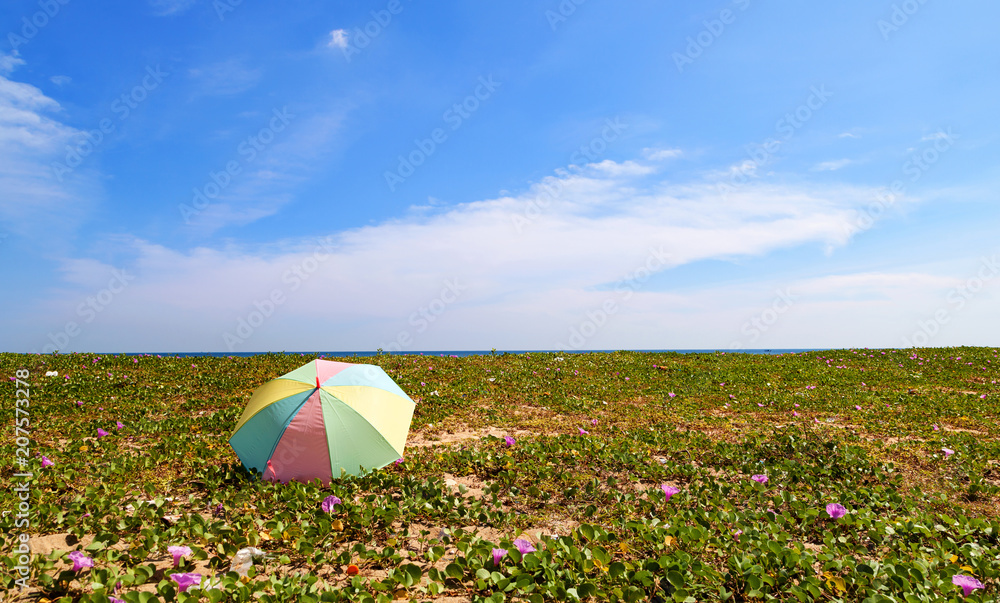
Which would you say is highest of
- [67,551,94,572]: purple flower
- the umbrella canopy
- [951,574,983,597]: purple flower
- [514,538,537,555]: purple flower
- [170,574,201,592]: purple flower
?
the umbrella canopy

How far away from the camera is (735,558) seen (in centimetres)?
354

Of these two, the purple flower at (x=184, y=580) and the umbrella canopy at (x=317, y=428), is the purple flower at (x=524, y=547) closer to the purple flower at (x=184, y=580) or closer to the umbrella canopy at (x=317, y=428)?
the umbrella canopy at (x=317, y=428)

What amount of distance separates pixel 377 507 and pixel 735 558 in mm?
2991

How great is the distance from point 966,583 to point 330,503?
4803 mm

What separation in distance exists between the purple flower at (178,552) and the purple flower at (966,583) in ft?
17.5

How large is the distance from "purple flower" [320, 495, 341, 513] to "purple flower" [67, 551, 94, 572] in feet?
5.26

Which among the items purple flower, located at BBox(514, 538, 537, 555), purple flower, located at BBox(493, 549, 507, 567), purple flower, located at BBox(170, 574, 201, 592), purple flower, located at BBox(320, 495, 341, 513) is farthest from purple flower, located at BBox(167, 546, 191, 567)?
purple flower, located at BBox(514, 538, 537, 555)

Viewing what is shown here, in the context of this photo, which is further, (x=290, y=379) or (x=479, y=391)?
(x=479, y=391)

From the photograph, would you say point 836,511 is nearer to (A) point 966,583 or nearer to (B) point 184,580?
(A) point 966,583

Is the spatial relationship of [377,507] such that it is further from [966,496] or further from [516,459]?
[966,496]

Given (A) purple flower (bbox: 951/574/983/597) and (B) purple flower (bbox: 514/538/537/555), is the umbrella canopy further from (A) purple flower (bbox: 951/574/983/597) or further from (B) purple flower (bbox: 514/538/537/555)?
(A) purple flower (bbox: 951/574/983/597)

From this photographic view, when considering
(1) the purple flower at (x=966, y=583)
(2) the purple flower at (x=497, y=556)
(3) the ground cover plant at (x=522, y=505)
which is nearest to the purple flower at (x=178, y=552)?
(3) the ground cover plant at (x=522, y=505)

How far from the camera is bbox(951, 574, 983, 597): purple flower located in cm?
318

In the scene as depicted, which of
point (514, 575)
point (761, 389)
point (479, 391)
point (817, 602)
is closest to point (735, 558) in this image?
point (817, 602)
